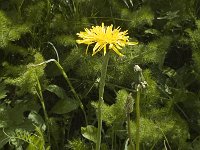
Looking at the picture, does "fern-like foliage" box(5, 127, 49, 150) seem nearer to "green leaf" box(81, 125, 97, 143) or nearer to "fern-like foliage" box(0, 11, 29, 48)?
"green leaf" box(81, 125, 97, 143)

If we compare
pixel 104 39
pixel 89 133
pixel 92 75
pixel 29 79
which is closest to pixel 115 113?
pixel 89 133

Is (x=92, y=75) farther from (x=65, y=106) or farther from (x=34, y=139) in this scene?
(x=34, y=139)

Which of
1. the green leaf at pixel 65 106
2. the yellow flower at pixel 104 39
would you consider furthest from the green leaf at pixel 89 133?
the yellow flower at pixel 104 39

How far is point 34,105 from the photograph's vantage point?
1577 millimetres

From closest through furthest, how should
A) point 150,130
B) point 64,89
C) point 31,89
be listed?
point 150,130 < point 31,89 < point 64,89

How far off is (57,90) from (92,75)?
5.5 inches

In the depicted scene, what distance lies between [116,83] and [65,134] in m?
0.26

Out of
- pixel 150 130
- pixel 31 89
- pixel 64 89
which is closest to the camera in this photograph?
pixel 150 130

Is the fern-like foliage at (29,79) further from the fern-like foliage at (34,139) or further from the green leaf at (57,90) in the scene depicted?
the fern-like foliage at (34,139)

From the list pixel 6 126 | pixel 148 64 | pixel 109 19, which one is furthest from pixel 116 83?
pixel 6 126

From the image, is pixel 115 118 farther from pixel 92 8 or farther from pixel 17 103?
pixel 92 8

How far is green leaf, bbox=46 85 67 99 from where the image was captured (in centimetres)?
160

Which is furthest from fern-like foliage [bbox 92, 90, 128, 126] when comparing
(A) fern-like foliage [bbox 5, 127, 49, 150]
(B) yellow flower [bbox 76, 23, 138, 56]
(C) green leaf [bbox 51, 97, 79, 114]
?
(B) yellow flower [bbox 76, 23, 138, 56]

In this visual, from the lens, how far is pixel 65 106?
1.59m
